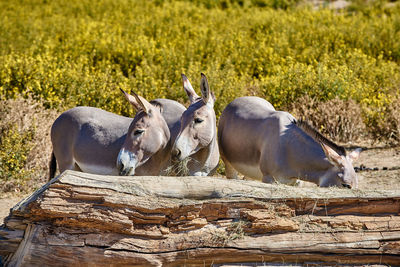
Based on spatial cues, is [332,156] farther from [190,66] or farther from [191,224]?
[190,66]

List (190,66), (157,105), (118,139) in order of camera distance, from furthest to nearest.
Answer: (190,66) < (157,105) < (118,139)

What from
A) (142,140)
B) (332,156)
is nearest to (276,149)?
(332,156)

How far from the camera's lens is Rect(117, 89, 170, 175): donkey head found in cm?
525

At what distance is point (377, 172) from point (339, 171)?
299 cm

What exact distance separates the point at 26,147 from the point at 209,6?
13.8 m

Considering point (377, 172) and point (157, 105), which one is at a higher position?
point (157, 105)

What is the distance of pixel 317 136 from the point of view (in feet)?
16.8

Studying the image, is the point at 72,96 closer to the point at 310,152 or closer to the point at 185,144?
the point at 185,144

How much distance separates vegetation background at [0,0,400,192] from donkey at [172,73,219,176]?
3.02m

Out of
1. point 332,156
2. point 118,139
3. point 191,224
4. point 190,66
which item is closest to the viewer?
point 191,224

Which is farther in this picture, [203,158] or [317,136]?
[203,158]

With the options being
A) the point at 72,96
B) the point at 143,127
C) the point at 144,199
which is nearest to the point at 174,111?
the point at 143,127

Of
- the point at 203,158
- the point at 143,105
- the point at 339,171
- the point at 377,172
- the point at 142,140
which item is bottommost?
the point at 377,172

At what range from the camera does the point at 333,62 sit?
1139 centimetres
